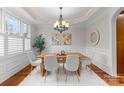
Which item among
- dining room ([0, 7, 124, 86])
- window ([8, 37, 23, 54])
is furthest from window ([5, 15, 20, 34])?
window ([8, 37, 23, 54])

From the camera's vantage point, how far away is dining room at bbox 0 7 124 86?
4355mm

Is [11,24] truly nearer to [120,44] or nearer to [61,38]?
[120,44]

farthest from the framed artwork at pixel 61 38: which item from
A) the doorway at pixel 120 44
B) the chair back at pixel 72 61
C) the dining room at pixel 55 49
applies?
the chair back at pixel 72 61

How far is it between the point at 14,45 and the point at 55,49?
433 centimetres

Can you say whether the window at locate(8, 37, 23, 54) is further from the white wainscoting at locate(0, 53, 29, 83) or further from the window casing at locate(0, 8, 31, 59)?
the white wainscoting at locate(0, 53, 29, 83)

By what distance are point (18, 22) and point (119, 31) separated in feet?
13.6

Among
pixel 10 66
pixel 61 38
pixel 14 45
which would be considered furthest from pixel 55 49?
pixel 10 66

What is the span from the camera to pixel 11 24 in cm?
533

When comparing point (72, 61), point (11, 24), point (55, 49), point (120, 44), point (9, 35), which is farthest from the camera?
point (55, 49)

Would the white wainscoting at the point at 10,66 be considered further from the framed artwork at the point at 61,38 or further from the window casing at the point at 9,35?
the framed artwork at the point at 61,38

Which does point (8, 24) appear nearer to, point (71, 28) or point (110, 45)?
point (110, 45)

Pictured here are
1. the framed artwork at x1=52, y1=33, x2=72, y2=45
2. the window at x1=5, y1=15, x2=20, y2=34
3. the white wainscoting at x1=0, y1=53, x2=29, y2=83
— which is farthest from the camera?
the framed artwork at x1=52, y1=33, x2=72, y2=45

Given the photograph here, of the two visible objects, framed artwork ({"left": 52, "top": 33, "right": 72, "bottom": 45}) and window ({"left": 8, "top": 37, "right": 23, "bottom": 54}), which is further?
framed artwork ({"left": 52, "top": 33, "right": 72, "bottom": 45})

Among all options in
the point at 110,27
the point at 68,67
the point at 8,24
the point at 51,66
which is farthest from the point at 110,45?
the point at 8,24
